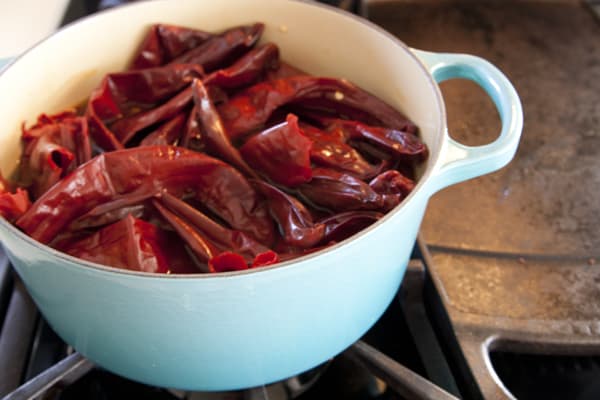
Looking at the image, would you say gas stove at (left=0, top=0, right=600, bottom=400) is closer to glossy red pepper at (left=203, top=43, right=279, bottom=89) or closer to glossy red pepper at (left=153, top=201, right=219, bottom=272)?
glossy red pepper at (left=153, top=201, right=219, bottom=272)

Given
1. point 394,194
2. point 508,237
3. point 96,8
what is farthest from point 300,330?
point 96,8

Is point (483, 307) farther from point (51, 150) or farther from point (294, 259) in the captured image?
point (51, 150)

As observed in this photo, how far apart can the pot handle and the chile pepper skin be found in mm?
180

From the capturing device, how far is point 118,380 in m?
0.63

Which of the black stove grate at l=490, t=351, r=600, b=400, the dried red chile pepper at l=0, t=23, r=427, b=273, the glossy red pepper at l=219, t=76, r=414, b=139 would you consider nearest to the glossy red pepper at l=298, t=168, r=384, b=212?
the dried red chile pepper at l=0, t=23, r=427, b=273

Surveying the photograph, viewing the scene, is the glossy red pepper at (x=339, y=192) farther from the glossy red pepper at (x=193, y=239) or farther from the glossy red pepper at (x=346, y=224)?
the glossy red pepper at (x=193, y=239)

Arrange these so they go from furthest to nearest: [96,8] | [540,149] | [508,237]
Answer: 1. [96,8]
2. [540,149]
3. [508,237]

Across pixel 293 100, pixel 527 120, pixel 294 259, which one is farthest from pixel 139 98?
pixel 527 120

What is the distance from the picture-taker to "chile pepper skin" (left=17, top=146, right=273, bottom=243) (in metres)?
0.55

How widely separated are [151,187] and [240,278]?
0.70 ft

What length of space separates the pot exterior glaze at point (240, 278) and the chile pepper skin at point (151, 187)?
0.25 feet

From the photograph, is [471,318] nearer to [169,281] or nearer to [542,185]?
[542,185]

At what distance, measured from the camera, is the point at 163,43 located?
753mm

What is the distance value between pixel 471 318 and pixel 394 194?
0.16 meters
